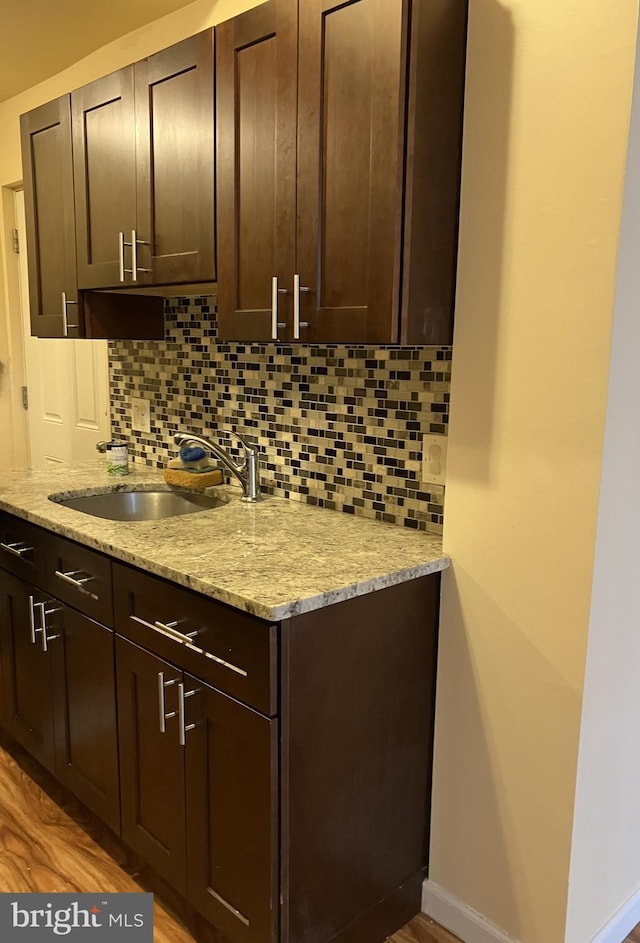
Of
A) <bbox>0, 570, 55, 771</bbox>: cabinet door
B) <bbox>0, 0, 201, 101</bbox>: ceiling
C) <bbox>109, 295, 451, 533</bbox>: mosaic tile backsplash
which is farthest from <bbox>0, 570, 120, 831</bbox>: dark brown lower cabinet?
<bbox>0, 0, 201, 101</bbox>: ceiling

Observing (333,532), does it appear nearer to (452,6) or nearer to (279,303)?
(279,303)

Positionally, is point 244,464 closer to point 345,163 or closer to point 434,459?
point 434,459

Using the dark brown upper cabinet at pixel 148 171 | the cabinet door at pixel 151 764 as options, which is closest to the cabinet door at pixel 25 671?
the cabinet door at pixel 151 764

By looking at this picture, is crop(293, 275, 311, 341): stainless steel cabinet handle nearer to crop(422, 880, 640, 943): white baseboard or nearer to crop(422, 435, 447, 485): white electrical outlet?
crop(422, 435, 447, 485): white electrical outlet

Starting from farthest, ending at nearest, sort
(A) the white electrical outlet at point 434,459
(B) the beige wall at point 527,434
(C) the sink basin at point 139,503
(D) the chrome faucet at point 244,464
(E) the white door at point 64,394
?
1. (E) the white door at point 64,394
2. (C) the sink basin at point 139,503
3. (D) the chrome faucet at point 244,464
4. (A) the white electrical outlet at point 434,459
5. (B) the beige wall at point 527,434

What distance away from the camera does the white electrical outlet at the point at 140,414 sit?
2.77 m

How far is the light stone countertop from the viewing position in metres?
1.38

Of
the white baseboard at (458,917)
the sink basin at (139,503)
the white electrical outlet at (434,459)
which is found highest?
the white electrical outlet at (434,459)

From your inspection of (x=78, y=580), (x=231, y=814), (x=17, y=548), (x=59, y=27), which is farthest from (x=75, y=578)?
(x=59, y=27)

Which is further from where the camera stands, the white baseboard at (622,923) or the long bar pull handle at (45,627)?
the long bar pull handle at (45,627)

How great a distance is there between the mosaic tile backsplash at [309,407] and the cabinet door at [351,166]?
0.34m

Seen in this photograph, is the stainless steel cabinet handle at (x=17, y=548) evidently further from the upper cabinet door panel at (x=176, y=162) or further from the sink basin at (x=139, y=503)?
the upper cabinet door panel at (x=176, y=162)

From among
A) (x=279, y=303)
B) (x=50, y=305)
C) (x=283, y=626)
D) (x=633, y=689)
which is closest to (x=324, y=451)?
(x=279, y=303)

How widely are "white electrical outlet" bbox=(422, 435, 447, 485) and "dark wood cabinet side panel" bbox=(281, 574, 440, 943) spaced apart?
27 centimetres
